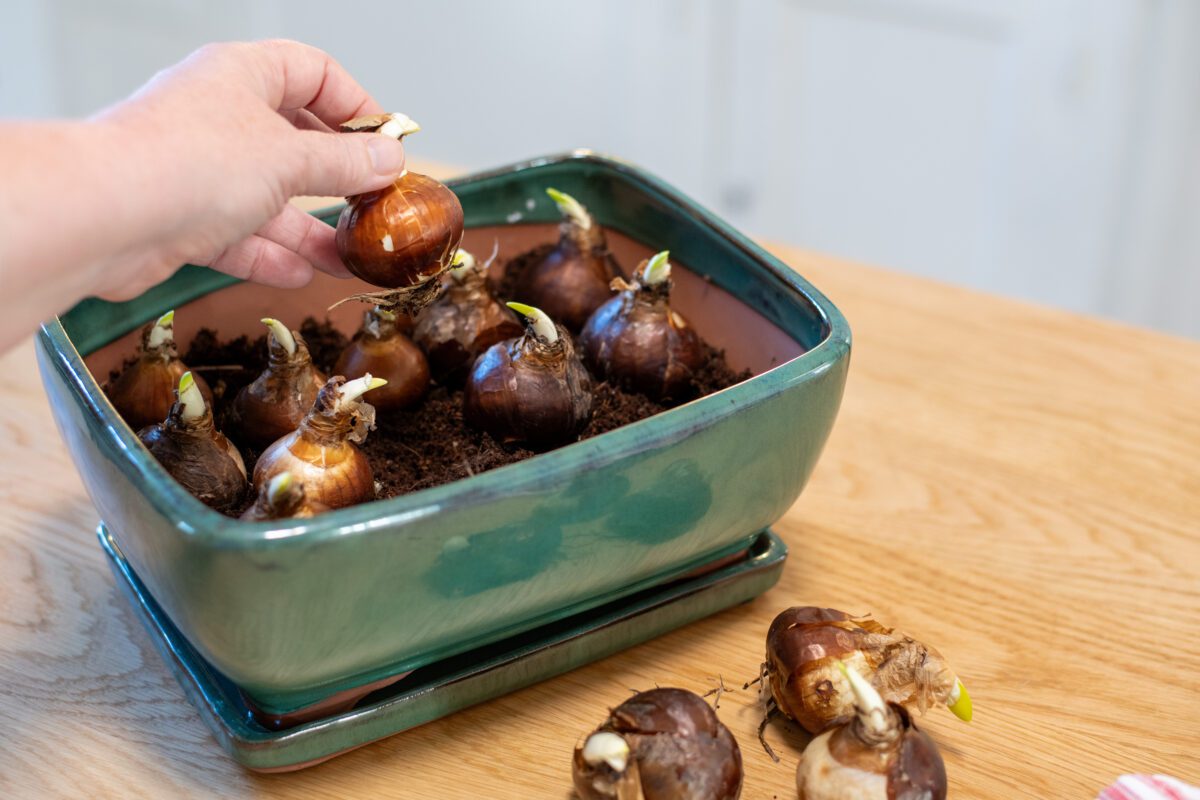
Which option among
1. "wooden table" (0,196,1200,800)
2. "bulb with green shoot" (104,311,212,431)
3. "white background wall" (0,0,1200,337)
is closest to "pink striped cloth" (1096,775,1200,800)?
"wooden table" (0,196,1200,800)

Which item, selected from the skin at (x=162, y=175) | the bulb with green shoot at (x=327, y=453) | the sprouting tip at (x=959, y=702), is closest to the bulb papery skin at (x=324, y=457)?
the bulb with green shoot at (x=327, y=453)

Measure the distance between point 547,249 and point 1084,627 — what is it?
460mm

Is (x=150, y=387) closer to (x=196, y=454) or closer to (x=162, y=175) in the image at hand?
(x=196, y=454)

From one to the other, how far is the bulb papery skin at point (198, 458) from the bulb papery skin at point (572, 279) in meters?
0.27

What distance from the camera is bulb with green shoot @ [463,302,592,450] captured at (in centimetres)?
72

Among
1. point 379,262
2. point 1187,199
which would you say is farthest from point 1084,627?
point 1187,199

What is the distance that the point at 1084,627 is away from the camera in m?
0.78

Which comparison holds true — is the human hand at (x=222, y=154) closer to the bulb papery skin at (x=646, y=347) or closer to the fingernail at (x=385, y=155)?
the fingernail at (x=385, y=155)

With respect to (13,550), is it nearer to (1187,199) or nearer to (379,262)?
(379,262)

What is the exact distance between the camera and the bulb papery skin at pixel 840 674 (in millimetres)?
646

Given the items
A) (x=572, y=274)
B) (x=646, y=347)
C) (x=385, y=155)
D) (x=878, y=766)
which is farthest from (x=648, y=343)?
(x=878, y=766)

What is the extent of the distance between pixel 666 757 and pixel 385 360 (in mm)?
321

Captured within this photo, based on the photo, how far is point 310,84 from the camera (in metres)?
0.73

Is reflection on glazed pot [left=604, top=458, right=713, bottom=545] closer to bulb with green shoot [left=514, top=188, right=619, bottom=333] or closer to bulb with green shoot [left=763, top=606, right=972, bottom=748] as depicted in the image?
bulb with green shoot [left=763, top=606, right=972, bottom=748]
